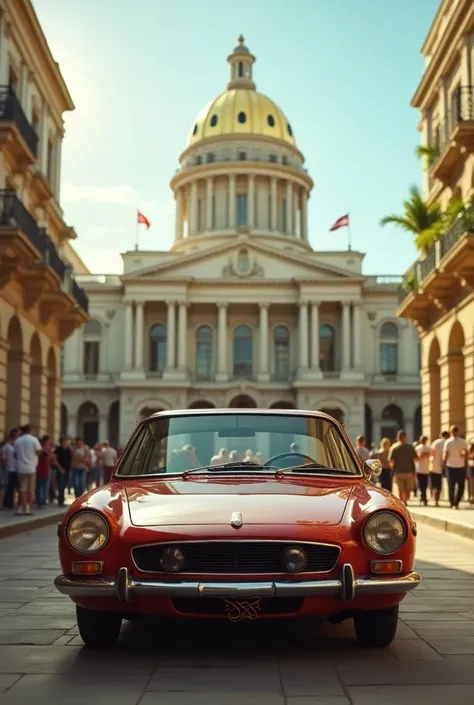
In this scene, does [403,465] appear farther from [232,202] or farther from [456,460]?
[232,202]

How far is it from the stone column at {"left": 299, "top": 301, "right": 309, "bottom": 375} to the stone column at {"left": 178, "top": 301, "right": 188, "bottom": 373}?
7.66 metres

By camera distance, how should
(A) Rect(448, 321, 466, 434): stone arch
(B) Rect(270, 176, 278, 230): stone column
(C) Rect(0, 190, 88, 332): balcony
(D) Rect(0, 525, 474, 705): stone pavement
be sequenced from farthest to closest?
(B) Rect(270, 176, 278, 230): stone column
(A) Rect(448, 321, 466, 434): stone arch
(C) Rect(0, 190, 88, 332): balcony
(D) Rect(0, 525, 474, 705): stone pavement

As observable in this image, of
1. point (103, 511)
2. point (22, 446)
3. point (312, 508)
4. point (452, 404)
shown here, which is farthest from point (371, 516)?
point (452, 404)

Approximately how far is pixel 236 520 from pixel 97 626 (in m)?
1.11

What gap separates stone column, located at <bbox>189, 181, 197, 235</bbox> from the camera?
77.0 metres

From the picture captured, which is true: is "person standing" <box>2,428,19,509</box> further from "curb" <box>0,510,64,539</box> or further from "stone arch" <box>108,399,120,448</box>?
"stone arch" <box>108,399,120,448</box>

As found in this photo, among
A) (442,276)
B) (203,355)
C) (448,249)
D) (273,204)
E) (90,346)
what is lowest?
(442,276)

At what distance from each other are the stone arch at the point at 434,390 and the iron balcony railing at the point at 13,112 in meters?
12.6

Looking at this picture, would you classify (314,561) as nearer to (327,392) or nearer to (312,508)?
(312,508)

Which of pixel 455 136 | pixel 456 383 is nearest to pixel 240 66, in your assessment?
pixel 456 383

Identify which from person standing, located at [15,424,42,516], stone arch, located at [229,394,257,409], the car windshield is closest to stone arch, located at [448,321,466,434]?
person standing, located at [15,424,42,516]

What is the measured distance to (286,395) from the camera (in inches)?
2530

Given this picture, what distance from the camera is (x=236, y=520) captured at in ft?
16.6

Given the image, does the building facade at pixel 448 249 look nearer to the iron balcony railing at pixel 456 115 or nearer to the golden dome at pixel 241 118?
the iron balcony railing at pixel 456 115
